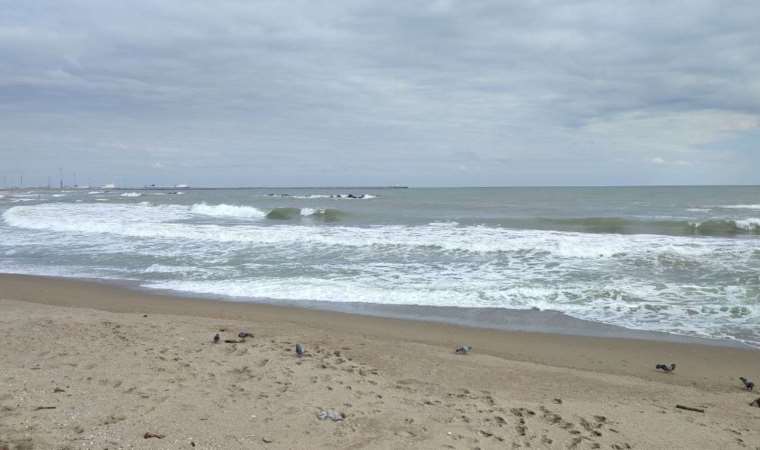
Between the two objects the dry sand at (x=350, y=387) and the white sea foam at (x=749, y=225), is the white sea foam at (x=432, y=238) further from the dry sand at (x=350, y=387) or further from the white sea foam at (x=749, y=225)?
the dry sand at (x=350, y=387)

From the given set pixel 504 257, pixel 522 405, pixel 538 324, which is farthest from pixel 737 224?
pixel 522 405

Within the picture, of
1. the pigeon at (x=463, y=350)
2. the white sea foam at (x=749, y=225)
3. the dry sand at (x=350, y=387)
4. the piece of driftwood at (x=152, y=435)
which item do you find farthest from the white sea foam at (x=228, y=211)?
the piece of driftwood at (x=152, y=435)

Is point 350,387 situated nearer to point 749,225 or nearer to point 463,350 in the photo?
point 463,350

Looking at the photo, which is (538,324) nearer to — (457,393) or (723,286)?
(457,393)

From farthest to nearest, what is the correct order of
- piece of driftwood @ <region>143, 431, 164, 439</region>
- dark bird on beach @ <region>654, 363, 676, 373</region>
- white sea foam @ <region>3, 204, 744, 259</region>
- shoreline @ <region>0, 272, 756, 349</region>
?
white sea foam @ <region>3, 204, 744, 259</region>, shoreline @ <region>0, 272, 756, 349</region>, dark bird on beach @ <region>654, 363, 676, 373</region>, piece of driftwood @ <region>143, 431, 164, 439</region>

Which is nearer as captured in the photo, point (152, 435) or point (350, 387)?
point (152, 435)

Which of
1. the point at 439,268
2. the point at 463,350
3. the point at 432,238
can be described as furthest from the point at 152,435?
the point at 432,238

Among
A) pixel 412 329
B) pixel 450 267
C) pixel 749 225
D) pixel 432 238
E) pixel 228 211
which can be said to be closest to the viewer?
pixel 412 329

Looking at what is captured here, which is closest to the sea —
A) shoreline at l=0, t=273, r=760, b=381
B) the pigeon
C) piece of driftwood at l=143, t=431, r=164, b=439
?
shoreline at l=0, t=273, r=760, b=381

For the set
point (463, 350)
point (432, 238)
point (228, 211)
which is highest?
point (228, 211)

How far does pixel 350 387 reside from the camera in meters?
4.89

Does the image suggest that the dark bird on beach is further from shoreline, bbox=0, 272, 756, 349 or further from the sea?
A: the sea

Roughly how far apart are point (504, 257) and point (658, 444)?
33.9 feet

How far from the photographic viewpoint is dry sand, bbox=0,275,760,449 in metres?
3.81
